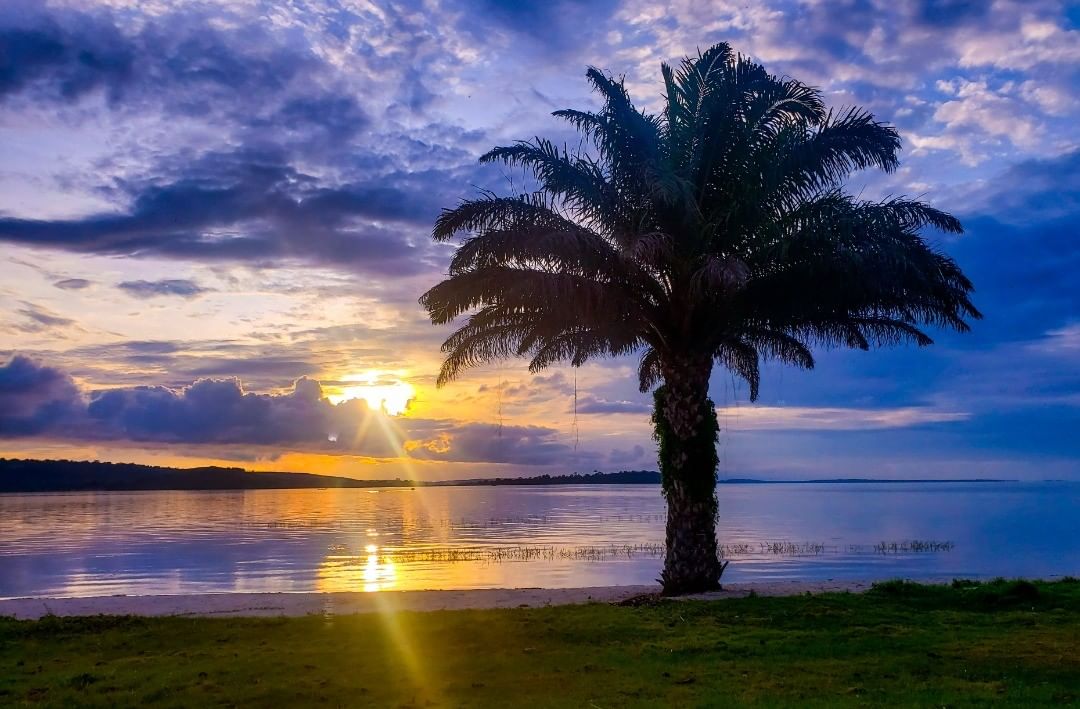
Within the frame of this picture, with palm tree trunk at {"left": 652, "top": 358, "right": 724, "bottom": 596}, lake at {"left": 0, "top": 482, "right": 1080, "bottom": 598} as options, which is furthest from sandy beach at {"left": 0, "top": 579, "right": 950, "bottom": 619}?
lake at {"left": 0, "top": 482, "right": 1080, "bottom": 598}

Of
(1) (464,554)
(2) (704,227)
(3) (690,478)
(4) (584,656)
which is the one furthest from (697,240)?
(1) (464,554)

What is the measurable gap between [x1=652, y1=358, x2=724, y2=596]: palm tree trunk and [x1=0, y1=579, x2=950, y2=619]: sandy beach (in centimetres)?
73

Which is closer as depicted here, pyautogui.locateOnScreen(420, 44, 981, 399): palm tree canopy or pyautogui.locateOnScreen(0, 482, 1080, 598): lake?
pyautogui.locateOnScreen(420, 44, 981, 399): palm tree canopy

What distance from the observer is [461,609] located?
57.0 ft

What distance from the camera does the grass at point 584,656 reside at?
10273 millimetres

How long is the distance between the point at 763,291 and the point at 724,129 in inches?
144

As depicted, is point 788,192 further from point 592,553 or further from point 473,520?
point 473,520

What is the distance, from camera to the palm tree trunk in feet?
63.9

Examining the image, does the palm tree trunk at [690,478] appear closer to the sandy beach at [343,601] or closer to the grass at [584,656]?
the sandy beach at [343,601]

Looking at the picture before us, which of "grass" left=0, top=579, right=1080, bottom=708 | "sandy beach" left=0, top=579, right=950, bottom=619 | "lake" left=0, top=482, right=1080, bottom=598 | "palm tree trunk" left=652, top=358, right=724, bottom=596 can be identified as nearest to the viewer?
"grass" left=0, top=579, right=1080, bottom=708

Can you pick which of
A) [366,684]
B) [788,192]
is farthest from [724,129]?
[366,684]

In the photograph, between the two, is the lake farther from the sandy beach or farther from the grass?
the grass

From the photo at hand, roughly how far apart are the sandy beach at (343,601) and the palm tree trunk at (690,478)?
729 mm

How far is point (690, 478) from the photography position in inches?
766
